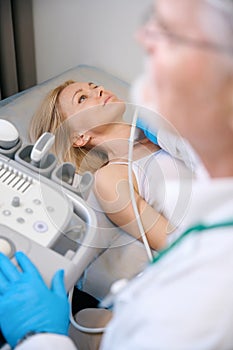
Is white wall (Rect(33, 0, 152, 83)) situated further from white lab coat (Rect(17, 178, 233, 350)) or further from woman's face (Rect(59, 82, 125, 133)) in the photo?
white lab coat (Rect(17, 178, 233, 350))

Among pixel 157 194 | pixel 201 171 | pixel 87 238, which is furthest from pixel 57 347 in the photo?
pixel 157 194

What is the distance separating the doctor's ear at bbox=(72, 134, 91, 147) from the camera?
129cm

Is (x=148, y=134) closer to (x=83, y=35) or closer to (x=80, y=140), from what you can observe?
(x=80, y=140)

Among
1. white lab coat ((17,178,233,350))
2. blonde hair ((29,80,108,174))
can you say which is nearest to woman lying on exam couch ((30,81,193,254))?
blonde hair ((29,80,108,174))

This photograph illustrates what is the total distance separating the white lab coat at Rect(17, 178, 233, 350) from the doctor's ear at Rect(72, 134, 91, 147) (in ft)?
2.27

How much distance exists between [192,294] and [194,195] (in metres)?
0.15

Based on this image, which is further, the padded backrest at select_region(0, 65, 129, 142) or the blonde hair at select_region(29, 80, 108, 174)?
the padded backrest at select_region(0, 65, 129, 142)

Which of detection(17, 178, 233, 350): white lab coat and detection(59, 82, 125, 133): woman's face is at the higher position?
detection(17, 178, 233, 350): white lab coat

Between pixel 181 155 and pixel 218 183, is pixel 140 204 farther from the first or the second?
pixel 218 183

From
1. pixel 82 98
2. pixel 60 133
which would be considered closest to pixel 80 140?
pixel 60 133

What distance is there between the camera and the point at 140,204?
1229 millimetres

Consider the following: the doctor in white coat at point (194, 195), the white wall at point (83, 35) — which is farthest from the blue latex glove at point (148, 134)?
the doctor in white coat at point (194, 195)

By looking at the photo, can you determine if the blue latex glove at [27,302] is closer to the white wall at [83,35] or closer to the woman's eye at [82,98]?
the woman's eye at [82,98]

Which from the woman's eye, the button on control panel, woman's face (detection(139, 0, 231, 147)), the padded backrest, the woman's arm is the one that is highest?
woman's face (detection(139, 0, 231, 147))
